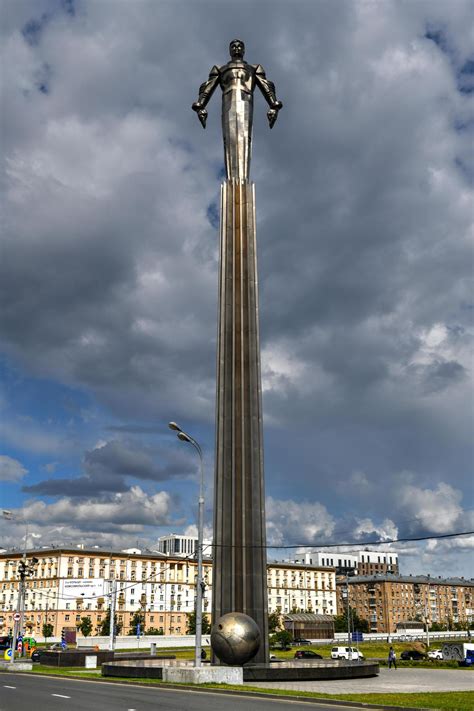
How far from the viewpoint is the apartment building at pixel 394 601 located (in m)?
160

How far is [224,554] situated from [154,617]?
9200cm

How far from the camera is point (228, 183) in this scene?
154 ft

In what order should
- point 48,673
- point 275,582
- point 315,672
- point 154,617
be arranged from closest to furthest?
point 315,672 → point 48,673 → point 154,617 → point 275,582

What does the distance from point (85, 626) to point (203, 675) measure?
91.0 metres

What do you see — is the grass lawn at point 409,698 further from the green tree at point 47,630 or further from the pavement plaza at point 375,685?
the green tree at point 47,630

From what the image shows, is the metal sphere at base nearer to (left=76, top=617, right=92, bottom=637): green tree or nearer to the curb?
the curb

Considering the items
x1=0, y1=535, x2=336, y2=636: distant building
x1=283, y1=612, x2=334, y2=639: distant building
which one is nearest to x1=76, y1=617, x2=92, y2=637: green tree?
x1=0, y1=535, x2=336, y2=636: distant building

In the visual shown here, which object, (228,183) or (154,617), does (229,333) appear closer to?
(228,183)

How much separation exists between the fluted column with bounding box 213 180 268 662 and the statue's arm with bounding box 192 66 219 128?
9.04 meters

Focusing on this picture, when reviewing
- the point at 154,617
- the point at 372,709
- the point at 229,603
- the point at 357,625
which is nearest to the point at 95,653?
the point at 229,603

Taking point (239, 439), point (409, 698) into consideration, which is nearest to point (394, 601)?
point (239, 439)

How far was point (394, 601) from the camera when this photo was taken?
161750 mm

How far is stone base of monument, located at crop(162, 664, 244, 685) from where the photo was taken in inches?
1003

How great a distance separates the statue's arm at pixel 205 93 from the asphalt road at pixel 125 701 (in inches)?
1502
